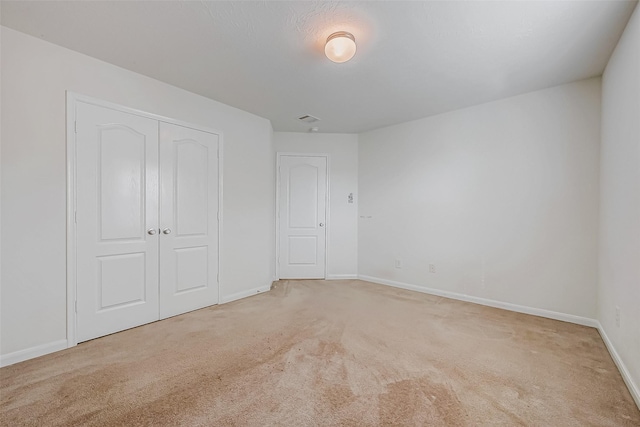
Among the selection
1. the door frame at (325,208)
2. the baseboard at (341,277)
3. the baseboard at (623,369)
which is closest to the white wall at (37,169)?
the door frame at (325,208)

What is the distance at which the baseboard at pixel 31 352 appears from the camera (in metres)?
2.09

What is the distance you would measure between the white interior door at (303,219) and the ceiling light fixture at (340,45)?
2.77 metres

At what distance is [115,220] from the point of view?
2.69 m

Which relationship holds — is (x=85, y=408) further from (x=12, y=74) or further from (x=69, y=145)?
(x=12, y=74)

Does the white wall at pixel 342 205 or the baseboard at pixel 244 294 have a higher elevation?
the white wall at pixel 342 205

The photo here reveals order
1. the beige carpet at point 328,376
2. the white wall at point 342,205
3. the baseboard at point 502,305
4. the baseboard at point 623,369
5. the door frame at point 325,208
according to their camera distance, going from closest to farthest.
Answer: the beige carpet at point 328,376, the baseboard at point 623,369, the baseboard at point 502,305, the door frame at point 325,208, the white wall at point 342,205

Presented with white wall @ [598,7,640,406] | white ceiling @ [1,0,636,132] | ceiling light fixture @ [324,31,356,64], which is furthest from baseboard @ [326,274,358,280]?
ceiling light fixture @ [324,31,356,64]

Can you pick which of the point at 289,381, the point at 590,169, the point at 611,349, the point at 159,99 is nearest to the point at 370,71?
the point at 159,99

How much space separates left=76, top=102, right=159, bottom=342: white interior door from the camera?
249cm

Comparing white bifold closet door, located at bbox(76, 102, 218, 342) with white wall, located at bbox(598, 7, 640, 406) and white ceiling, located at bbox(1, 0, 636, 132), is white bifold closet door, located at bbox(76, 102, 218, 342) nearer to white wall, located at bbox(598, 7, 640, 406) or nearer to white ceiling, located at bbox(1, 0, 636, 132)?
white ceiling, located at bbox(1, 0, 636, 132)

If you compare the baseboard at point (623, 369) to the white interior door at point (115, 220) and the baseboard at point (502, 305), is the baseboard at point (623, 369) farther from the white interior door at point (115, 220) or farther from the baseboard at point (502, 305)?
the white interior door at point (115, 220)

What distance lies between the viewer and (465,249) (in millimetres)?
3727

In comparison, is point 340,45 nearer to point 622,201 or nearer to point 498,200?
point 622,201

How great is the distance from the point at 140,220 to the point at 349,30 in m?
2.56
